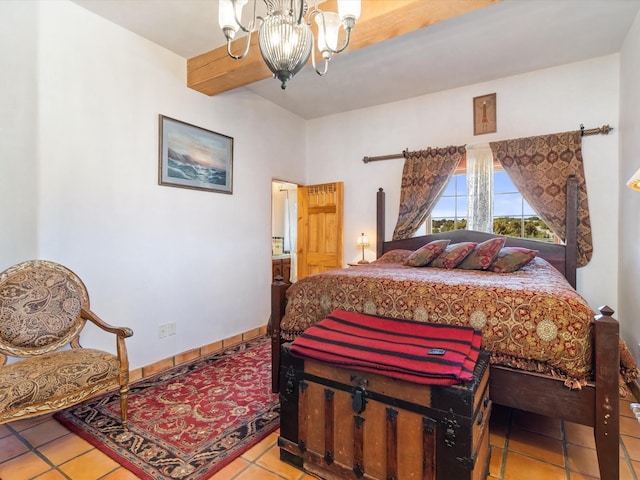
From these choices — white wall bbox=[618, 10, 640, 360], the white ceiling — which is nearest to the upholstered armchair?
the white ceiling

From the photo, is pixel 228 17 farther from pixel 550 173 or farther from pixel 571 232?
pixel 571 232

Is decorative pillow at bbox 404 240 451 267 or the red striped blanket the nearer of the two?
the red striped blanket

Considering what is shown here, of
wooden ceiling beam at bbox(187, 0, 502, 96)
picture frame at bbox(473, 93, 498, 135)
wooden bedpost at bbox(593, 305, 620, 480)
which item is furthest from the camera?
picture frame at bbox(473, 93, 498, 135)

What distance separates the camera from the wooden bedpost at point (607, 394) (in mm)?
1513

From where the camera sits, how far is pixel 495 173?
378 centimetres

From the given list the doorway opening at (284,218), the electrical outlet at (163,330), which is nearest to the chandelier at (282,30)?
Answer: the electrical outlet at (163,330)

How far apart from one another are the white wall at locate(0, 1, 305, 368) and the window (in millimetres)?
2423

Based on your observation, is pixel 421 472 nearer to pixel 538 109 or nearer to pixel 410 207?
pixel 410 207

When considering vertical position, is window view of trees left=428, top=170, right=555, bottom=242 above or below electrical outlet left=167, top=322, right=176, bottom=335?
above

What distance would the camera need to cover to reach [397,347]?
5.11 feet

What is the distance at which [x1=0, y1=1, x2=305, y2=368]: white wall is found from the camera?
2.27 m

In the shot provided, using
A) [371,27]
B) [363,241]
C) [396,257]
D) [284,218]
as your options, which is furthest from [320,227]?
[371,27]

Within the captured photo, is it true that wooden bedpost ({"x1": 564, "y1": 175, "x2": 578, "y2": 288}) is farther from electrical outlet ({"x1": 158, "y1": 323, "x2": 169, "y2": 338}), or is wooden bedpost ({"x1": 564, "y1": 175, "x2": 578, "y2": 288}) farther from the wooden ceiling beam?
electrical outlet ({"x1": 158, "y1": 323, "x2": 169, "y2": 338})

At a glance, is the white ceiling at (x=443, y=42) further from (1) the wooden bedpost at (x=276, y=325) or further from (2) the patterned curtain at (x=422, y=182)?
(1) the wooden bedpost at (x=276, y=325)
